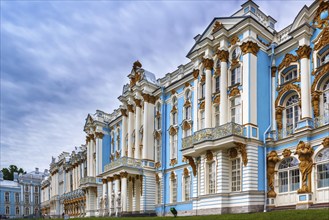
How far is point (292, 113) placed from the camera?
23.7 meters

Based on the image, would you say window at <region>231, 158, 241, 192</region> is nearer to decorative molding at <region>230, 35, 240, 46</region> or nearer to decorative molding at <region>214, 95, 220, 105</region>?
decorative molding at <region>214, 95, 220, 105</region>

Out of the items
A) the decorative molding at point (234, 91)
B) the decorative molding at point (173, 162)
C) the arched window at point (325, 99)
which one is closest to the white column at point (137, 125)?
the decorative molding at point (173, 162)

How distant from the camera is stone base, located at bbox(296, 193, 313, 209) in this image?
20594 mm

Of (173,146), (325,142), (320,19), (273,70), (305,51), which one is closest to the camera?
(325,142)

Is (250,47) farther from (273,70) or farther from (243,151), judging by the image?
(243,151)

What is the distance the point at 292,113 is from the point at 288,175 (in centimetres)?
388

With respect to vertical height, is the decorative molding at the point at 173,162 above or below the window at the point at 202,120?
below

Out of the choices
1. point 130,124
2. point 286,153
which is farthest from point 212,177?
point 130,124

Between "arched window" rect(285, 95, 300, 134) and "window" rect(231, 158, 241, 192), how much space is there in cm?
380

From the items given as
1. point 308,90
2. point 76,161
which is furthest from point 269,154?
point 76,161

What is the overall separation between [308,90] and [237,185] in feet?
23.9

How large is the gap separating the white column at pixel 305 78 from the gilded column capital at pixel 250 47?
2820 millimetres

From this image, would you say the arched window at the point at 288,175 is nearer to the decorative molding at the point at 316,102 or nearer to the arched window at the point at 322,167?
the arched window at the point at 322,167

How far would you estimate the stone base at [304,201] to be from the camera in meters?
20.6
